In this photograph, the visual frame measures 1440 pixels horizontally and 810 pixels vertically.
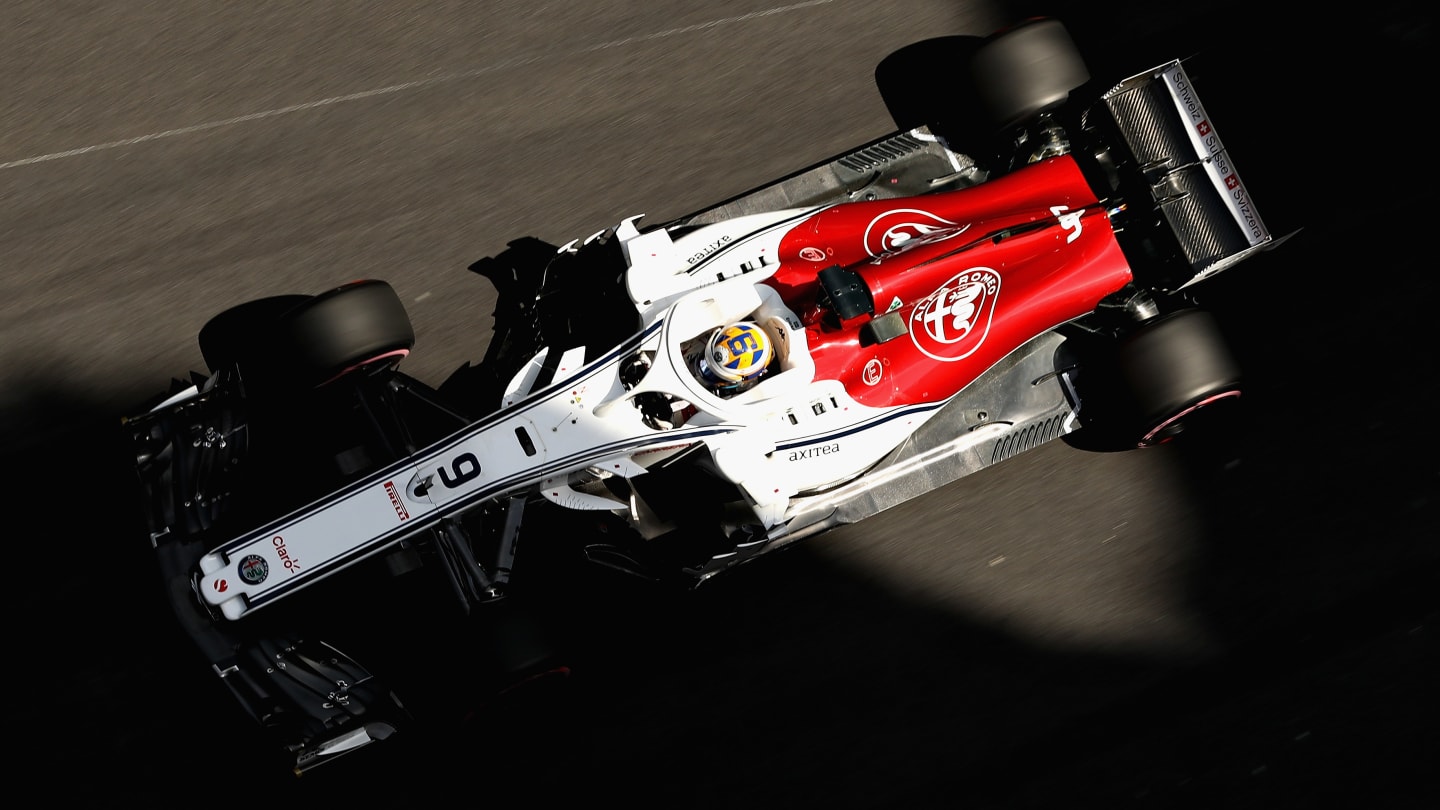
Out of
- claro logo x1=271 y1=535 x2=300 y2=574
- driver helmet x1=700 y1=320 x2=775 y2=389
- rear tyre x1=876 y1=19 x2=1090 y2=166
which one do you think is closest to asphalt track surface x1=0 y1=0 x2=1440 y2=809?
rear tyre x1=876 y1=19 x2=1090 y2=166

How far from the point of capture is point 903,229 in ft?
18.9

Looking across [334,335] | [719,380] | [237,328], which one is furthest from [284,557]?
[719,380]

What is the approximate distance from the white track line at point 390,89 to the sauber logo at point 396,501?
255 centimetres

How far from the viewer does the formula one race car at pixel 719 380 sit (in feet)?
17.4

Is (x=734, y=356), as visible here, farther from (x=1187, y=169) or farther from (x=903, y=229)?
(x=1187, y=169)

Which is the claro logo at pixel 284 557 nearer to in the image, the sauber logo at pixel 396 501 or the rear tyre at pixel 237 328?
the sauber logo at pixel 396 501

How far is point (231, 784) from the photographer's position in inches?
232

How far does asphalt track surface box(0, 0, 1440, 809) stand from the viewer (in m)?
6.01

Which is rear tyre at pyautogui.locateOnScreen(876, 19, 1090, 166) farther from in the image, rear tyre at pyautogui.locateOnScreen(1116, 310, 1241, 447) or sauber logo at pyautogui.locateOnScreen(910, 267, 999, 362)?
rear tyre at pyautogui.locateOnScreen(1116, 310, 1241, 447)

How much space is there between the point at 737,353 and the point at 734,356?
2cm

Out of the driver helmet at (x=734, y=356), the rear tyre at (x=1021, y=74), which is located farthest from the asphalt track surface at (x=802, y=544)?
the driver helmet at (x=734, y=356)

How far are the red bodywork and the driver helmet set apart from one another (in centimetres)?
34

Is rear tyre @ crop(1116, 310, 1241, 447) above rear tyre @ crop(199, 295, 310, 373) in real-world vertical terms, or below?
below

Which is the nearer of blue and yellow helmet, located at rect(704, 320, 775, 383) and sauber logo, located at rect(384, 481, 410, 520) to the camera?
blue and yellow helmet, located at rect(704, 320, 775, 383)
